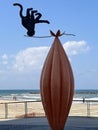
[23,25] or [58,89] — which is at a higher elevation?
[23,25]

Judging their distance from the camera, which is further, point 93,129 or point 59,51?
point 93,129

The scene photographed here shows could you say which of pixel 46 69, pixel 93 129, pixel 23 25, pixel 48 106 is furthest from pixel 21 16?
pixel 93 129

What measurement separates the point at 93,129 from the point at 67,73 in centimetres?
503

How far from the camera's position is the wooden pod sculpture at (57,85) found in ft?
30.0

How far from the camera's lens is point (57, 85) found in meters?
9.11

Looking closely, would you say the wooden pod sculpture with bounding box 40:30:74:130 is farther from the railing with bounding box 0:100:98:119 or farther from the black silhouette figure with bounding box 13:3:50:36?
the railing with bounding box 0:100:98:119

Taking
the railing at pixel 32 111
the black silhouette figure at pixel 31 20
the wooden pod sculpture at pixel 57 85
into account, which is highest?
the black silhouette figure at pixel 31 20

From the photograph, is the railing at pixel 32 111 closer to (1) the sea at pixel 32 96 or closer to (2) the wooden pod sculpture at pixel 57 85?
(2) the wooden pod sculpture at pixel 57 85

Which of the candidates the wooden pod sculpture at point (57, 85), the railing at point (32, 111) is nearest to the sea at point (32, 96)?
the railing at point (32, 111)

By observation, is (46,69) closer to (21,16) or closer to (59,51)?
(59,51)

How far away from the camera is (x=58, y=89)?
911cm

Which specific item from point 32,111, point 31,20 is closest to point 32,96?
point 32,111

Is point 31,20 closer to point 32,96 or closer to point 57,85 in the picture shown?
point 57,85

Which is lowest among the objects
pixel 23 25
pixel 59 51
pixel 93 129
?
pixel 93 129
